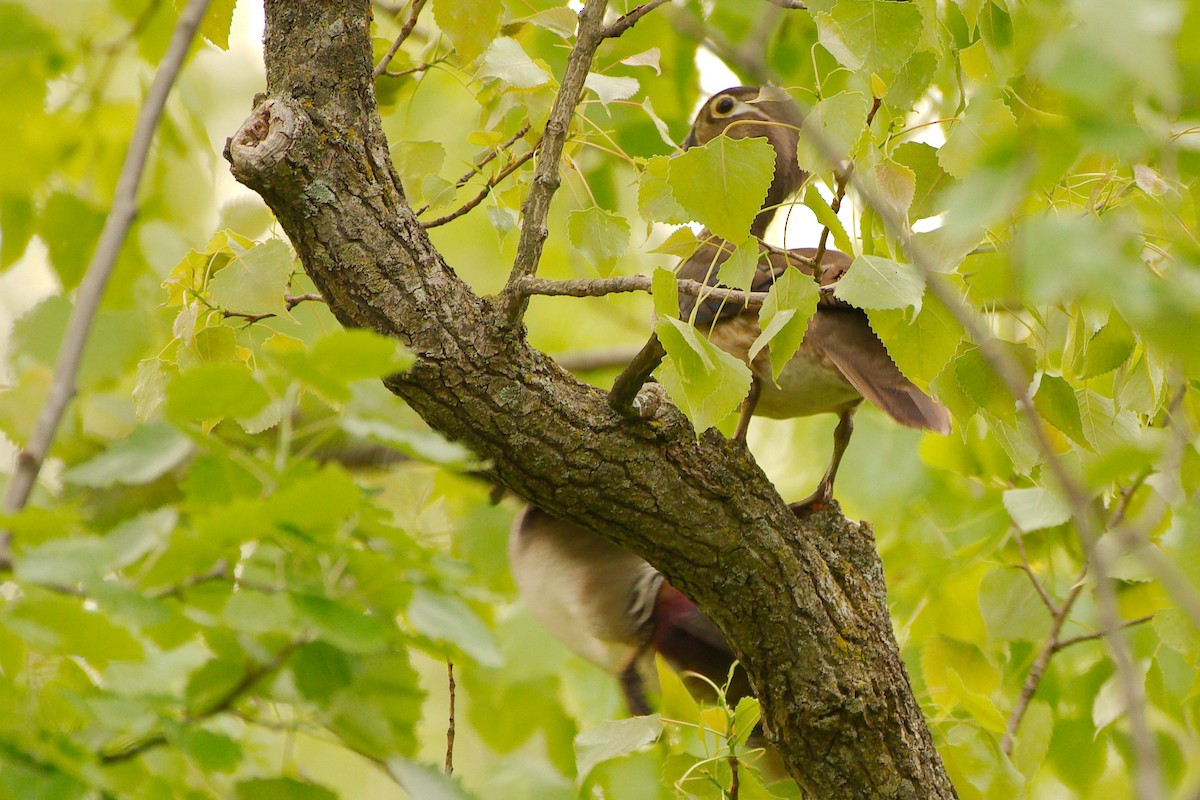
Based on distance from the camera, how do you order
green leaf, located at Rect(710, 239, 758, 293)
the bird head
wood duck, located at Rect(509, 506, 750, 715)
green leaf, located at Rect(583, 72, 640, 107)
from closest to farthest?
green leaf, located at Rect(710, 239, 758, 293) → green leaf, located at Rect(583, 72, 640, 107) → wood duck, located at Rect(509, 506, 750, 715) → the bird head

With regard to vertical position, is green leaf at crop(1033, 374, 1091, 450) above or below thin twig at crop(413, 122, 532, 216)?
below

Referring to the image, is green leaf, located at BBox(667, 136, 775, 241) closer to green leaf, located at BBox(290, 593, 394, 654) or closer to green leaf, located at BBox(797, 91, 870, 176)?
green leaf, located at BBox(797, 91, 870, 176)

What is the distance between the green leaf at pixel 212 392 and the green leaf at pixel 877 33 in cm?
90

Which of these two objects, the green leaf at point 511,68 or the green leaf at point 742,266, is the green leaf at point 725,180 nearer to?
the green leaf at point 742,266

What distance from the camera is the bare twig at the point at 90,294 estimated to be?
3.13ft

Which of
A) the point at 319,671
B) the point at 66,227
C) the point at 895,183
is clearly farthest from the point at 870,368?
the point at 66,227

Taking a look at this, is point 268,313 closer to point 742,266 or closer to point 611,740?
point 742,266

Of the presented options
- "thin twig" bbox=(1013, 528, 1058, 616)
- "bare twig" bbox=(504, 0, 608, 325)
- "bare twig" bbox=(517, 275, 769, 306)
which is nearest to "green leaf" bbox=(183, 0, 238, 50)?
"bare twig" bbox=(504, 0, 608, 325)

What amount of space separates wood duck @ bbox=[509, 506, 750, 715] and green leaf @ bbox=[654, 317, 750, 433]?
3.38 ft

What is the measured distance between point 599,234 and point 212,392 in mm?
1089

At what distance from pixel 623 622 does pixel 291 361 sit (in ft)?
5.76

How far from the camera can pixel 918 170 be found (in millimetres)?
1552

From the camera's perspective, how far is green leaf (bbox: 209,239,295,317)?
1694 millimetres

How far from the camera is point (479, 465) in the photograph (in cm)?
104
